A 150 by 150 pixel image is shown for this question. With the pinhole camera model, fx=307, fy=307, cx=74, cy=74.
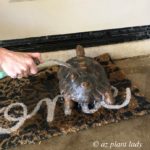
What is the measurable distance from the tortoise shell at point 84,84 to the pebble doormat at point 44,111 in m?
0.05

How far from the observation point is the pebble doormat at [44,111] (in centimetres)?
109

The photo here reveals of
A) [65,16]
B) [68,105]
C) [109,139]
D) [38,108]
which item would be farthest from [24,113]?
[65,16]

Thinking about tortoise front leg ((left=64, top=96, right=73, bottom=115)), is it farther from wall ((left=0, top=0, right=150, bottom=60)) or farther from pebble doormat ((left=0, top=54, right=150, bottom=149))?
wall ((left=0, top=0, right=150, bottom=60))

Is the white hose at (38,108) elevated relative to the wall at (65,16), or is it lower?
lower

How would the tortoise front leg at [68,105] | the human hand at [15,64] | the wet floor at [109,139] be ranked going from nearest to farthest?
the human hand at [15,64], the wet floor at [109,139], the tortoise front leg at [68,105]

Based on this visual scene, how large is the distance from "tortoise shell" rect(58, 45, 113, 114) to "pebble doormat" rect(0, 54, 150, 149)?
0.05 meters

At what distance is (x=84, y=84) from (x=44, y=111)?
0.20 metres

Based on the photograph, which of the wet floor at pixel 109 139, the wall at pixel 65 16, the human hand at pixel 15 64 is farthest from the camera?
the wall at pixel 65 16

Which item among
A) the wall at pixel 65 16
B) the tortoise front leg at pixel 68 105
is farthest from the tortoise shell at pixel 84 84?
the wall at pixel 65 16

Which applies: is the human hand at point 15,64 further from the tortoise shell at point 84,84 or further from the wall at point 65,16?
the wall at point 65,16

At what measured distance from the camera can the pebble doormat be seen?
42.8 inches

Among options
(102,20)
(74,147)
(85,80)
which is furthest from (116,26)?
(74,147)

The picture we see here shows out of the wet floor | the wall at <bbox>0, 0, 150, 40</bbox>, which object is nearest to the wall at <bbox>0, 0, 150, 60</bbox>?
the wall at <bbox>0, 0, 150, 40</bbox>

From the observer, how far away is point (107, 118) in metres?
1.13
